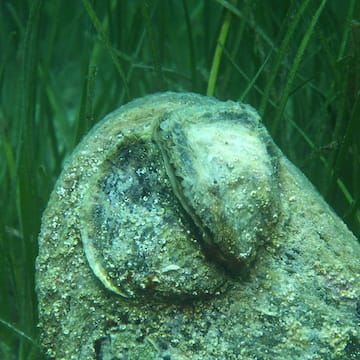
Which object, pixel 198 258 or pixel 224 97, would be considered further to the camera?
pixel 224 97

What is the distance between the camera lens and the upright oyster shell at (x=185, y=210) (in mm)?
1355

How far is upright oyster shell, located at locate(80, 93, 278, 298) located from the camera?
4.45 feet

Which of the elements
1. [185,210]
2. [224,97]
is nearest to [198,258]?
[185,210]

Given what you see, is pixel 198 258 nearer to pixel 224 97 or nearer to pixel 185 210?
pixel 185 210

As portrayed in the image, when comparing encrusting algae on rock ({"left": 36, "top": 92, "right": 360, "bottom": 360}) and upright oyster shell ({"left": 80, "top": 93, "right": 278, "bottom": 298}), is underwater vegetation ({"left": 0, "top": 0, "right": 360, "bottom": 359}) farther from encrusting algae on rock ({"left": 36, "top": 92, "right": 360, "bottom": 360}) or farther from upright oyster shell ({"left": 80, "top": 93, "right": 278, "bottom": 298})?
upright oyster shell ({"left": 80, "top": 93, "right": 278, "bottom": 298})

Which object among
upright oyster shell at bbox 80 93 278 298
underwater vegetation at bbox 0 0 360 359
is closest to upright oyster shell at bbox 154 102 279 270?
upright oyster shell at bbox 80 93 278 298

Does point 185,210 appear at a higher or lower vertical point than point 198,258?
higher

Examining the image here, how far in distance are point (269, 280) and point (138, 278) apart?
37 cm

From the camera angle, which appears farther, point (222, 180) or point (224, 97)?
point (224, 97)

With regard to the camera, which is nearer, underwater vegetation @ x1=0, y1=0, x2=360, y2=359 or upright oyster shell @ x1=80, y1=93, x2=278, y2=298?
upright oyster shell @ x1=80, y1=93, x2=278, y2=298

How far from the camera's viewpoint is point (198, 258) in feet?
4.51

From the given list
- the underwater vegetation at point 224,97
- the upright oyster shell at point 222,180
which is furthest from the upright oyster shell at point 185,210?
the underwater vegetation at point 224,97

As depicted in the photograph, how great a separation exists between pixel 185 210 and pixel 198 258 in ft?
0.45

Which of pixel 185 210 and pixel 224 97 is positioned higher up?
pixel 185 210
